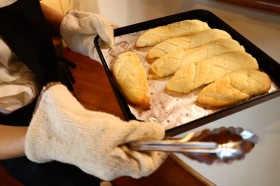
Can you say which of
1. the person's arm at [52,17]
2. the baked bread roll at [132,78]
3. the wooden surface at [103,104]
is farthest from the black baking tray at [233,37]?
the wooden surface at [103,104]

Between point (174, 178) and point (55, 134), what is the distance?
0.86m

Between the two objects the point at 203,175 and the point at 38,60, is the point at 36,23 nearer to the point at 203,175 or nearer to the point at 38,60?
the point at 38,60

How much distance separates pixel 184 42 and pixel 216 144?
0.55 metres

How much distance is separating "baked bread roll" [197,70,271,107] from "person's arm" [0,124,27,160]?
43 centimetres

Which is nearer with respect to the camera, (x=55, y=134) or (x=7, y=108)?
(x=55, y=134)

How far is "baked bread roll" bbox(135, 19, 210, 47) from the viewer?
0.85 metres

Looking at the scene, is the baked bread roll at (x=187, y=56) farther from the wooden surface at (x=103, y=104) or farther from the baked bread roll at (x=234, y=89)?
the wooden surface at (x=103, y=104)

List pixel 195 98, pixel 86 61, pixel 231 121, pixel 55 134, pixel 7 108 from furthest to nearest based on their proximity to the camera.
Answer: pixel 86 61, pixel 231 121, pixel 195 98, pixel 7 108, pixel 55 134

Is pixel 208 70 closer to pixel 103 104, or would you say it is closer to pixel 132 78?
pixel 132 78

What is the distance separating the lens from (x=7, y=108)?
0.59 metres

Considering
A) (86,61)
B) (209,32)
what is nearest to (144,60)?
(209,32)

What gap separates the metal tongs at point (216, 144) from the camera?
338 mm

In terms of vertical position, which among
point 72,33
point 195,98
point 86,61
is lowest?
point 86,61

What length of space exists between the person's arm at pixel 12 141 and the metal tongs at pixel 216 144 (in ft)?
0.79
